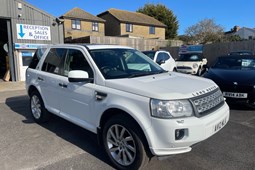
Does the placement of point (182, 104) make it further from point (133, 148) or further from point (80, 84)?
point (80, 84)

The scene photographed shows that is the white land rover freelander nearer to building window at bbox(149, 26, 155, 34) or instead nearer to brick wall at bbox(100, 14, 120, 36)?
brick wall at bbox(100, 14, 120, 36)

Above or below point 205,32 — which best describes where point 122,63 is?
below

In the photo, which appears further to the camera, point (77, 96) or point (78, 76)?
point (77, 96)

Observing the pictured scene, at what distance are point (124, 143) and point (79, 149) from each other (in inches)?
44.8

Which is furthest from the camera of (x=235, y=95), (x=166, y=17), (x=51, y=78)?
(x=166, y=17)

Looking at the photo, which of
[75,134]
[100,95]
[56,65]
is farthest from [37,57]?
[100,95]

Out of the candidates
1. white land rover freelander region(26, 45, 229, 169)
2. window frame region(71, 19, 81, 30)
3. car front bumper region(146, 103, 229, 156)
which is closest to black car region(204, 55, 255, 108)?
white land rover freelander region(26, 45, 229, 169)

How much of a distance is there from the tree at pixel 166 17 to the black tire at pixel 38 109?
46585mm

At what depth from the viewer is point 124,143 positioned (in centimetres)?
332

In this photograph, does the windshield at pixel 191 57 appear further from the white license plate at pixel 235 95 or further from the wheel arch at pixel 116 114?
the wheel arch at pixel 116 114

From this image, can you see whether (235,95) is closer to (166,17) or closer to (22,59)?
(22,59)

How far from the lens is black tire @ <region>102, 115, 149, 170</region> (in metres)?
3.09

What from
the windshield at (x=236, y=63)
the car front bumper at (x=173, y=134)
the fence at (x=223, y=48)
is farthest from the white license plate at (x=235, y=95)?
the fence at (x=223, y=48)

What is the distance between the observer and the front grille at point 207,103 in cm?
305
